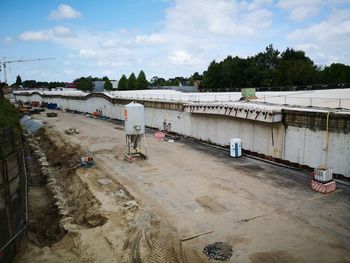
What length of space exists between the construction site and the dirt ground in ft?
0.17

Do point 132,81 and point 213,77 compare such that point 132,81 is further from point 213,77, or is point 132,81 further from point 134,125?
point 134,125

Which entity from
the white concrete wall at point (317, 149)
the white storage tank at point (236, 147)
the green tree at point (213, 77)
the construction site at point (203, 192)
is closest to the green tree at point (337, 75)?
the green tree at point (213, 77)

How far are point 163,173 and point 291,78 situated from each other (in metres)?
51.0

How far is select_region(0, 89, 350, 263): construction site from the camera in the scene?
1287 cm

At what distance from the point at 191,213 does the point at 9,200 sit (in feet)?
28.6

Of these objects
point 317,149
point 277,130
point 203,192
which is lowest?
point 203,192

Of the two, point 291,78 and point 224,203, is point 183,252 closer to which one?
point 224,203

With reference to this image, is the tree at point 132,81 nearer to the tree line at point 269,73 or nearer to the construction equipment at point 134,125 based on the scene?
the tree line at point 269,73

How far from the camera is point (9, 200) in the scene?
48.2 feet

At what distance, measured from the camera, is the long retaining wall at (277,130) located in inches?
805

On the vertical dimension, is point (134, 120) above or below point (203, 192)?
above

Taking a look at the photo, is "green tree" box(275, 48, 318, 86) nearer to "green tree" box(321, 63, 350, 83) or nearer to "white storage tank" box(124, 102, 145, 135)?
"green tree" box(321, 63, 350, 83)

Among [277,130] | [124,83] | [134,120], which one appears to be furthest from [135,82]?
[277,130]

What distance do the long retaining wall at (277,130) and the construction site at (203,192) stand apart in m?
0.09
